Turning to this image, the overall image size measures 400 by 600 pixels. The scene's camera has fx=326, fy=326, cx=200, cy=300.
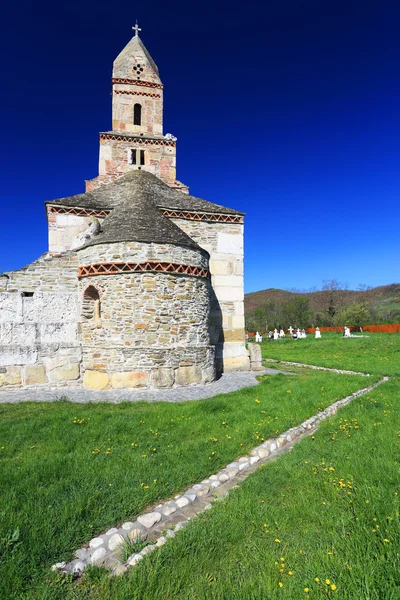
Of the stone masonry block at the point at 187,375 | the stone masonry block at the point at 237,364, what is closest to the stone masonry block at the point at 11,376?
the stone masonry block at the point at 187,375

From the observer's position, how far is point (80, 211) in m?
12.6

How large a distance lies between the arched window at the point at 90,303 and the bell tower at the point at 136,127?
882 centimetres

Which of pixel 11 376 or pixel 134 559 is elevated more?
pixel 11 376

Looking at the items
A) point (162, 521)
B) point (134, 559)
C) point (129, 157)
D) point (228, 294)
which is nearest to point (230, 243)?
point (228, 294)

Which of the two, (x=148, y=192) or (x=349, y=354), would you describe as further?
(x=349, y=354)

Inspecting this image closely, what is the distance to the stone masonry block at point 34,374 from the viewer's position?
10109mm

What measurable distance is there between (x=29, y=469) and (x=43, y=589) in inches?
81.0

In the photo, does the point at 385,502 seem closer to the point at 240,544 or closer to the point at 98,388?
the point at 240,544

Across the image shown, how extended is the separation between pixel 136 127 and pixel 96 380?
15.0 m

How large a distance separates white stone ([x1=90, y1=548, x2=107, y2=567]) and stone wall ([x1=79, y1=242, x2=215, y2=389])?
687 centimetres

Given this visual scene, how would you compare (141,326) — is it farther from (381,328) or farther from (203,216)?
(381,328)

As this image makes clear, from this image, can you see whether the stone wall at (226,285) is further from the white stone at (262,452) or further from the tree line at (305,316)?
the tree line at (305,316)

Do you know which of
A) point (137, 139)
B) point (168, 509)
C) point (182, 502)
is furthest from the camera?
point (137, 139)

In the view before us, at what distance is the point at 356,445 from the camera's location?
196 inches
